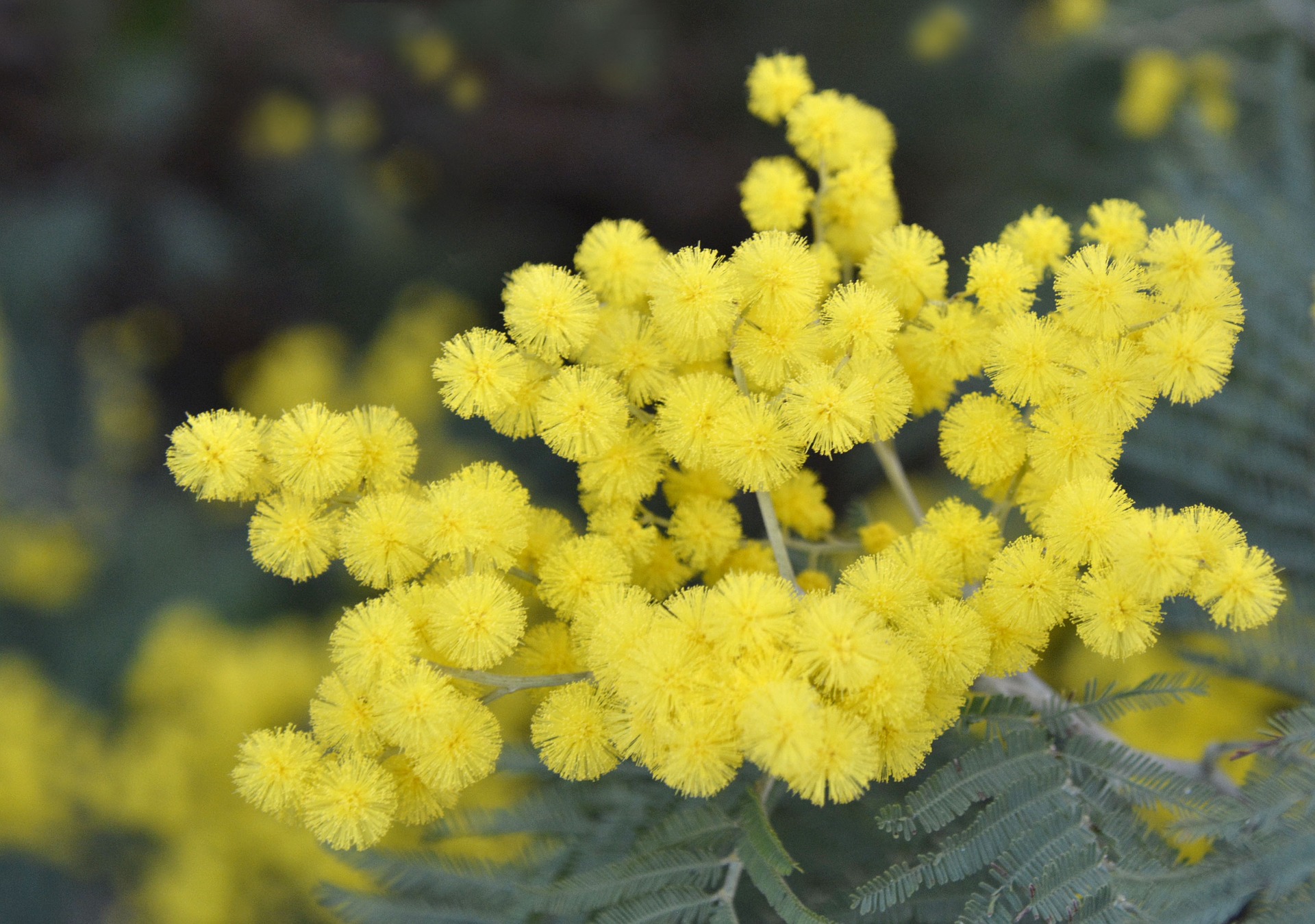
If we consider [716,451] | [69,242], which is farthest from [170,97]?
[716,451]

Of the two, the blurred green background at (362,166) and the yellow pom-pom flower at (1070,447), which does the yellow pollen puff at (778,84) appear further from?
the blurred green background at (362,166)

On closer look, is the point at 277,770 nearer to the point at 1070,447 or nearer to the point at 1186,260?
the point at 1070,447

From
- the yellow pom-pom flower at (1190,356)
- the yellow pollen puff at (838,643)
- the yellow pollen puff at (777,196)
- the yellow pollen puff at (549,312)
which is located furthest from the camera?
the yellow pollen puff at (777,196)

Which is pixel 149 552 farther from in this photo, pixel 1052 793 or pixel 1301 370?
pixel 1301 370

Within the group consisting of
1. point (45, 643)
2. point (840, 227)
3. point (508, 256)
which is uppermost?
point (508, 256)

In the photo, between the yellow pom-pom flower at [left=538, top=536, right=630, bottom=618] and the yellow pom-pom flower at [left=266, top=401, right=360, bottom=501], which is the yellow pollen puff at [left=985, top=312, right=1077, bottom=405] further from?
the yellow pom-pom flower at [left=266, top=401, right=360, bottom=501]

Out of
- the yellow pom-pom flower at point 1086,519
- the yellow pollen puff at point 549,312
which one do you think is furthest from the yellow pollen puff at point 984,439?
the yellow pollen puff at point 549,312

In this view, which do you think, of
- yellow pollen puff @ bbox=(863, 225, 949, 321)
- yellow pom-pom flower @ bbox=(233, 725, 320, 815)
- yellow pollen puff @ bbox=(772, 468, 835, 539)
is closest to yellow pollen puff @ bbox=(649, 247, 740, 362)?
yellow pollen puff @ bbox=(863, 225, 949, 321)
